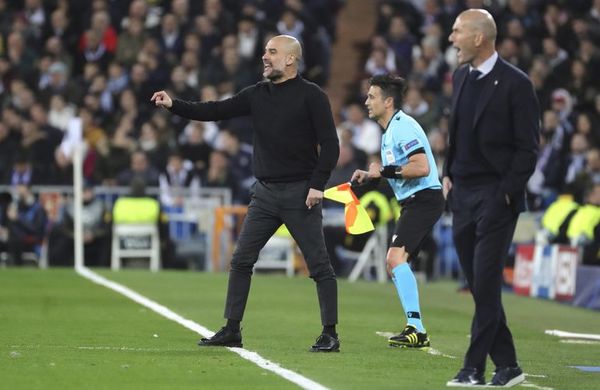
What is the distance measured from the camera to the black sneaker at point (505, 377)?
9070 millimetres

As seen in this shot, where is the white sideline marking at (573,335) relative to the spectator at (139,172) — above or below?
below

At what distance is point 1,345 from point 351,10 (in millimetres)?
21699

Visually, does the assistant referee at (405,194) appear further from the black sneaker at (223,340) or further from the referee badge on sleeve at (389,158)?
the black sneaker at (223,340)

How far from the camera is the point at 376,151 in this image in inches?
1027

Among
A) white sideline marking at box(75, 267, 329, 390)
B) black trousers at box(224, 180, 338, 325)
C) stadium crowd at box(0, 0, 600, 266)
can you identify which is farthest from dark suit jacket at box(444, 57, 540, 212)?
stadium crowd at box(0, 0, 600, 266)

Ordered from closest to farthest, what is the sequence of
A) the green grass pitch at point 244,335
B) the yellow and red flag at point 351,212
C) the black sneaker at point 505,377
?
1. the black sneaker at point 505,377
2. the green grass pitch at point 244,335
3. the yellow and red flag at point 351,212

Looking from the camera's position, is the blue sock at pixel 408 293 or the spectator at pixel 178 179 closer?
the blue sock at pixel 408 293

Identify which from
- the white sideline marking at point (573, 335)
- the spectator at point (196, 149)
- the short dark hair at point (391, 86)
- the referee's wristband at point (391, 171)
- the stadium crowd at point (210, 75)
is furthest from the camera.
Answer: the spectator at point (196, 149)

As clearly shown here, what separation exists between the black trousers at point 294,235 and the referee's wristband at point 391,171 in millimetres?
580

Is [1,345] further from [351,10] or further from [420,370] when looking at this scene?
[351,10]

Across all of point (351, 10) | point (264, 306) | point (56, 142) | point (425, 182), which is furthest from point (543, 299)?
point (351, 10)

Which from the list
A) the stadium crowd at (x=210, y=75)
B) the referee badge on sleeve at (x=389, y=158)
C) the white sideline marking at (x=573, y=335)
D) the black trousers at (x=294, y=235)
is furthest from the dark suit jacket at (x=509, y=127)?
the stadium crowd at (x=210, y=75)

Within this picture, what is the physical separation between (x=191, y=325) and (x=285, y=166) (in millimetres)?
2691

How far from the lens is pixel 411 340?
11.7 meters
